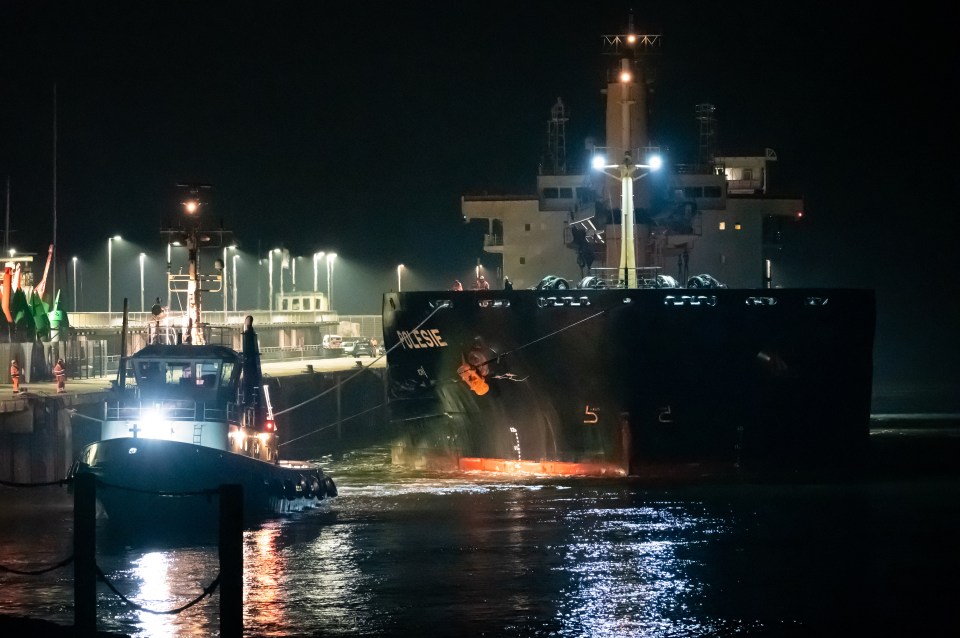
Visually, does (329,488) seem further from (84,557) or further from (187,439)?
(84,557)

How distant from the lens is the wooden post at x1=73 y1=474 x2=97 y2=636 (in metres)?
13.7

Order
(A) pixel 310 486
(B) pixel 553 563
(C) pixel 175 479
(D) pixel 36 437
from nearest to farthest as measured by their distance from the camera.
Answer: (B) pixel 553 563, (C) pixel 175 479, (A) pixel 310 486, (D) pixel 36 437

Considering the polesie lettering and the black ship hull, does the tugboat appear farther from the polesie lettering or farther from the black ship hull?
the black ship hull

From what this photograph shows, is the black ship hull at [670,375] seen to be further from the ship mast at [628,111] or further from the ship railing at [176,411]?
the ship railing at [176,411]

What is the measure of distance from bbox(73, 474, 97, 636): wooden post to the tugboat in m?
11.5

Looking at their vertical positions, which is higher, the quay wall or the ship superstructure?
the ship superstructure

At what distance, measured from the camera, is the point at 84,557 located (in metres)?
13.8

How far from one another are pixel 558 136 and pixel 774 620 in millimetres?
20951

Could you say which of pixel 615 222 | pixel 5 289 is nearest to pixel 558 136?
pixel 615 222

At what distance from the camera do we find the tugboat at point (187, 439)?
83.4 ft

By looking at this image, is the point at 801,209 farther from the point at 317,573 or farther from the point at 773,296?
the point at 317,573

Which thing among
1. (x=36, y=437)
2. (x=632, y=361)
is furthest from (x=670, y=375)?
(x=36, y=437)

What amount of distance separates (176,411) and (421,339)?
6.90 meters

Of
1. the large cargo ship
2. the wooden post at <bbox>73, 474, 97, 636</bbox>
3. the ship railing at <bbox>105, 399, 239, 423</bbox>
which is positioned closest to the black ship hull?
the large cargo ship
